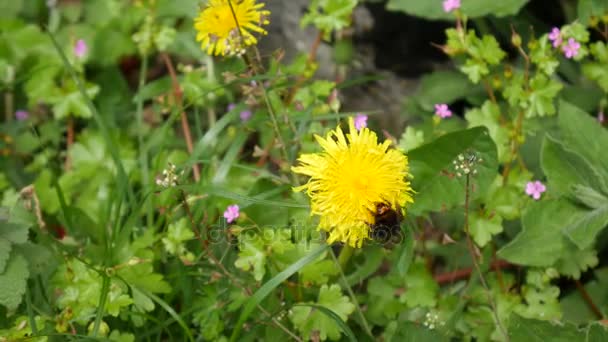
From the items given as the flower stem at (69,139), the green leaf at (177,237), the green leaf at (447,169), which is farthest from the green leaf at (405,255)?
the flower stem at (69,139)

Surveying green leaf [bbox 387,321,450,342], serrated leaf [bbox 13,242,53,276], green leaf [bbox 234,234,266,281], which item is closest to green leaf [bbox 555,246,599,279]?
green leaf [bbox 387,321,450,342]

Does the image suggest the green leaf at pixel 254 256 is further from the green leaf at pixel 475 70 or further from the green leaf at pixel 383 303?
the green leaf at pixel 475 70

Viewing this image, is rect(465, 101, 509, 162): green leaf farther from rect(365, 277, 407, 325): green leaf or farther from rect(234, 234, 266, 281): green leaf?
rect(234, 234, 266, 281): green leaf

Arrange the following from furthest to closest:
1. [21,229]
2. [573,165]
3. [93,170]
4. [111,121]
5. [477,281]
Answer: [111,121] < [93,170] < [477,281] < [573,165] < [21,229]

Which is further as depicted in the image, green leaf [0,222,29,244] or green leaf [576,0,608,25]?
green leaf [576,0,608,25]

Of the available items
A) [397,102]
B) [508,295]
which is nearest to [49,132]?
[397,102]

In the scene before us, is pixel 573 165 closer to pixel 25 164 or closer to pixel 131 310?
pixel 131 310
